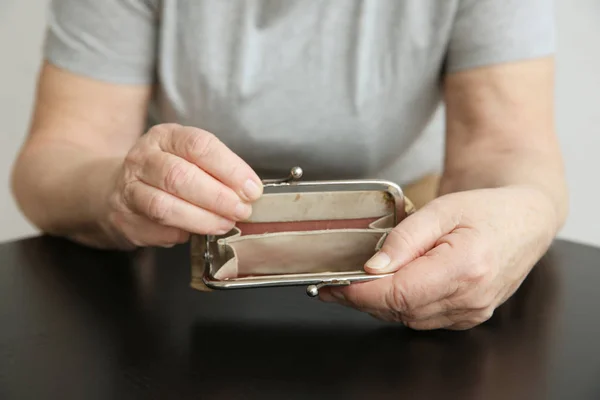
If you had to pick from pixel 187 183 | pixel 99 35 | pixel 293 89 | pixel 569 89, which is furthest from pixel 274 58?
pixel 569 89

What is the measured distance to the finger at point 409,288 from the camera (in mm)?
470

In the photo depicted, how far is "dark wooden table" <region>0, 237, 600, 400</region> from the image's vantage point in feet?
1.42

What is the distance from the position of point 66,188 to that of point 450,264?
0.38 meters

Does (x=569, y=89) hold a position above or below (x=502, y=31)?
below

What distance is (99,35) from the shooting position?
765 mm

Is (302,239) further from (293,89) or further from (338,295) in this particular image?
(293,89)

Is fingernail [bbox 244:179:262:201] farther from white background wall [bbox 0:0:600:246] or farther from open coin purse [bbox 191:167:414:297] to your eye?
white background wall [bbox 0:0:600:246]

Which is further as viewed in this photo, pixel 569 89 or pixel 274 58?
pixel 569 89

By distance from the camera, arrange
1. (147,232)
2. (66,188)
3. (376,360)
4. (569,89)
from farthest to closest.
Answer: (569,89)
(66,188)
(147,232)
(376,360)

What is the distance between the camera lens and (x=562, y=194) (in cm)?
65

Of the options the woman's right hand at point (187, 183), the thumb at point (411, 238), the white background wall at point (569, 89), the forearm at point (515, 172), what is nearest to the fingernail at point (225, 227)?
the woman's right hand at point (187, 183)

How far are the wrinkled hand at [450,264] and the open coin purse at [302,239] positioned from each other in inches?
0.6

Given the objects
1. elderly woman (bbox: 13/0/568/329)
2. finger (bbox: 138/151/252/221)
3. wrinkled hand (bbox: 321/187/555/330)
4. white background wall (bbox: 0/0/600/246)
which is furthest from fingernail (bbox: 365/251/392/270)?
white background wall (bbox: 0/0/600/246)

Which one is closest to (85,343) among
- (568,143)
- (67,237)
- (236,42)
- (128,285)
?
(128,285)
